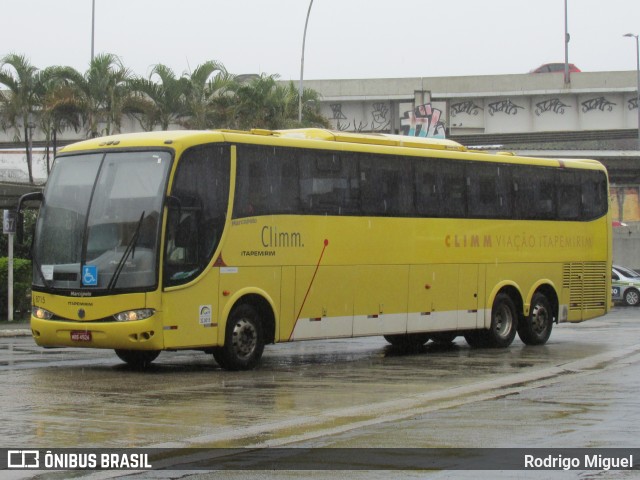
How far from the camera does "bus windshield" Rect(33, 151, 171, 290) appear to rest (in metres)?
16.7

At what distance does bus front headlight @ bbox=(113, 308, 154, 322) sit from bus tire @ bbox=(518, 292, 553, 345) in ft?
30.5

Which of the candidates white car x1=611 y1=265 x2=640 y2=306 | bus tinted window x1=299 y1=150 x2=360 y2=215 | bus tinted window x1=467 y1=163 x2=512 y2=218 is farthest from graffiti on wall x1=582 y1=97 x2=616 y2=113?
bus tinted window x1=299 y1=150 x2=360 y2=215

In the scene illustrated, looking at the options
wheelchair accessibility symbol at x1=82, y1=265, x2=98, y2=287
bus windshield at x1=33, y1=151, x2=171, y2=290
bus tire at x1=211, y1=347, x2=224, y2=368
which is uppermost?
bus windshield at x1=33, y1=151, x2=171, y2=290

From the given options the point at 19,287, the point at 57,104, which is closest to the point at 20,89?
the point at 57,104

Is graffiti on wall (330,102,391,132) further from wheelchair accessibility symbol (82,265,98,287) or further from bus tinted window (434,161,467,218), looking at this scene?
wheelchair accessibility symbol (82,265,98,287)

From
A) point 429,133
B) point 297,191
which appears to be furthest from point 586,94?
point 297,191

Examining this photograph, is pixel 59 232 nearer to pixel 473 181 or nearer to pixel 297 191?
pixel 297 191

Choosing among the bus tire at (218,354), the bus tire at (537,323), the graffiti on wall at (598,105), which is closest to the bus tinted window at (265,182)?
the bus tire at (218,354)

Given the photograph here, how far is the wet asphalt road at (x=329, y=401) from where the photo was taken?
35.1 ft

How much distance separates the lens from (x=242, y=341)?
17797mm

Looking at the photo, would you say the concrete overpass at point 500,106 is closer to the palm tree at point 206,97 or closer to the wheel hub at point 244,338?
the palm tree at point 206,97

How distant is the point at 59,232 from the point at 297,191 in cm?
356

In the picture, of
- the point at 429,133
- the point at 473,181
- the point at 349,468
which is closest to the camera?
the point at 349,468

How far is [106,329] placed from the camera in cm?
1669
